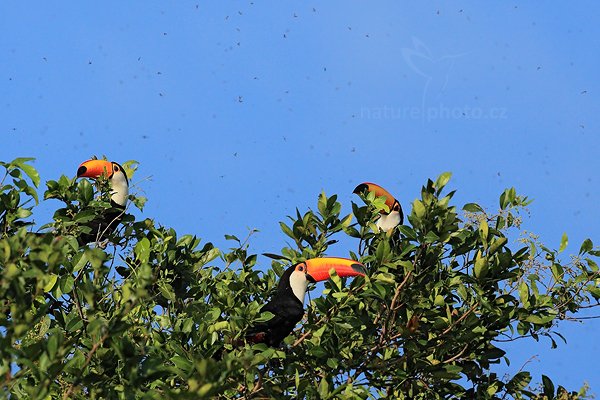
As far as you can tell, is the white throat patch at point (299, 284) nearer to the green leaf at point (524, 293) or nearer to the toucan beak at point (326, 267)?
the toucan beak at point (326, 267)

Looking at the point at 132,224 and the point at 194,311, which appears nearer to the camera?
the point at 194,311

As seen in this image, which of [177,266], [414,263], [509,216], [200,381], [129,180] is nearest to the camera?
[200,381]

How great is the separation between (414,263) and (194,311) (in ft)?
6.41

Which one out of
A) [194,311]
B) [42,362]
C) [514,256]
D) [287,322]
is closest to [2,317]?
[42,362]

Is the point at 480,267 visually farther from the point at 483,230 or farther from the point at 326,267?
the point at 326,267

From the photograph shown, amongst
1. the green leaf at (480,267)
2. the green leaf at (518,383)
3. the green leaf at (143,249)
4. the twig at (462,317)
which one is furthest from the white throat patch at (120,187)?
the green leaf at (518,383)

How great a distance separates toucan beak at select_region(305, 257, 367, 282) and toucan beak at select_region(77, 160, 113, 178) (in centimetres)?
253

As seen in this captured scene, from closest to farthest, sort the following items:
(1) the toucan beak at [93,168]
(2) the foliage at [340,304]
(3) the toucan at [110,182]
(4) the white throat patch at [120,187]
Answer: (2) the foliage at [340,304] → (3) the toucan at [110,182] → (1) the toucan beak at [93,168] → (4) the white throat patch at [120,187]

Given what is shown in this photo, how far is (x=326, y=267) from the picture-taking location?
9.76 meters

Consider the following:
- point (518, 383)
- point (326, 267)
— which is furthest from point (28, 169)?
point (518, 383)

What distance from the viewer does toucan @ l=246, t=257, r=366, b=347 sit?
9.38 meters

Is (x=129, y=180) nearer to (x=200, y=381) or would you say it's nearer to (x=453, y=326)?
(x=453, y=326)

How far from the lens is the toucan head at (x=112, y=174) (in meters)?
11.1

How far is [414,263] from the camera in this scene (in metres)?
8.81
